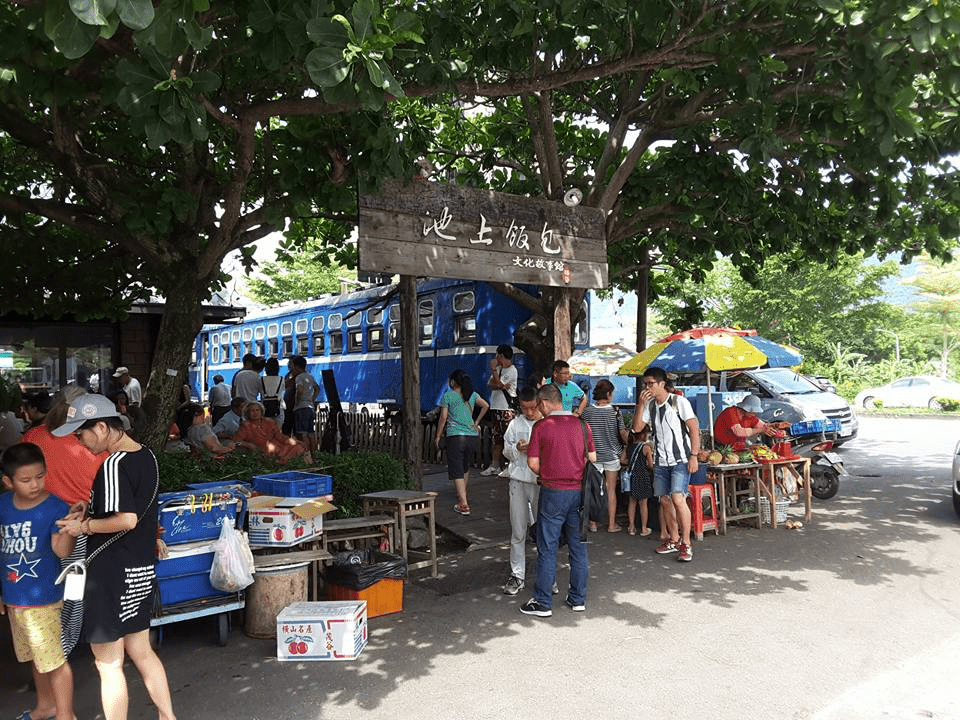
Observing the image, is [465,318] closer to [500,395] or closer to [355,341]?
[500,395]

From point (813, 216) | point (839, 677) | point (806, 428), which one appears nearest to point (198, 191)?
point (839, 677)

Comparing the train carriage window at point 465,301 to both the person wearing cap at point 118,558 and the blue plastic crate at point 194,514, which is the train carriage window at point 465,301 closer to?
the blue plastic crate at point 194,514

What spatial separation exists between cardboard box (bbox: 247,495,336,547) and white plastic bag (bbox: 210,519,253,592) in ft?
1.31

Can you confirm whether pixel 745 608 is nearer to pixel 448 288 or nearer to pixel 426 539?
pixel 426 539

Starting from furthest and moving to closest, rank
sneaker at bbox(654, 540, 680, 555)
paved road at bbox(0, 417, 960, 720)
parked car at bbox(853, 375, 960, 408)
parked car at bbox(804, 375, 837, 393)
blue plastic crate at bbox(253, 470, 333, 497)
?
parked car at bbox(853, 375, 960, 408), parked car at bbox(804, 375, 837, 393), sneaker at bbox(654, 540, 680, 555), blue plastic crate at bbox(253, 470, 333, 497), paved road at bbox(0, 417, 960, 720)

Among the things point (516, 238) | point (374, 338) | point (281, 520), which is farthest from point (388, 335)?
point (281, 520)

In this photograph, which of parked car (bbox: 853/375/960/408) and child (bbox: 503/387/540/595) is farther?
parked car (bbox: 853/375/960/408)

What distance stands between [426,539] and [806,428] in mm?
9761

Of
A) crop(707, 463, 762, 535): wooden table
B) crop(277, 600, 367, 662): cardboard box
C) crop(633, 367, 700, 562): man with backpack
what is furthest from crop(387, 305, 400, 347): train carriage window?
crop(277, 600, 367, 662): cardboard box

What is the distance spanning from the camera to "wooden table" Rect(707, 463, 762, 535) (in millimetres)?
9141

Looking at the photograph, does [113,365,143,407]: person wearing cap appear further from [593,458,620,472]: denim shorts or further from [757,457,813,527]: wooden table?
[757,457,813,527]: wooden table

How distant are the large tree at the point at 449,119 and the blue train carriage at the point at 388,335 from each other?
200 centimetres

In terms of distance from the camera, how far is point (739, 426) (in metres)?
9.62

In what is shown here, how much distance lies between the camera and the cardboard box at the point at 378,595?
20.6 ft
